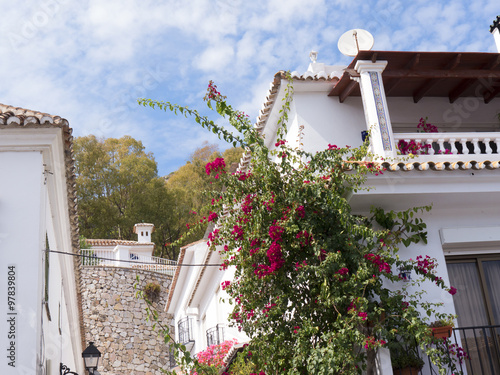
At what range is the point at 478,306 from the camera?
802 centimetres

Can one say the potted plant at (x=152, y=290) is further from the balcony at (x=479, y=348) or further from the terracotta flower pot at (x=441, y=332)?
the terracotta flower pot at (x=441, y=332)

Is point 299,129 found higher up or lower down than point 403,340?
higher up

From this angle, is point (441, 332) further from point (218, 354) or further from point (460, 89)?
point (218, 354)

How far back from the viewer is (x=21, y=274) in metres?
6.41

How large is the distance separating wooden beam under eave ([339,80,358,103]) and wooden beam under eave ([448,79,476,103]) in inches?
77.6

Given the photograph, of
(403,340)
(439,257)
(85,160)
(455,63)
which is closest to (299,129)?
(455,63)

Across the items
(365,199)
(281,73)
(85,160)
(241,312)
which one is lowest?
(241,312)

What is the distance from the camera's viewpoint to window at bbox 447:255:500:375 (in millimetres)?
7625

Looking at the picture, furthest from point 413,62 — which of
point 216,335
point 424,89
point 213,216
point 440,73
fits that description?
point 216,335

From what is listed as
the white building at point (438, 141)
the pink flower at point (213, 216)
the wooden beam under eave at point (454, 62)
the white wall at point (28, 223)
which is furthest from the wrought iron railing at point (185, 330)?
the wooden beam under eave at point (454, 62)

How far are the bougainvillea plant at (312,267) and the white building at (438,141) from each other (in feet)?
1.25

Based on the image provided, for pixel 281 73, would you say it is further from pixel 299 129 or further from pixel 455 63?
pixel 455 63

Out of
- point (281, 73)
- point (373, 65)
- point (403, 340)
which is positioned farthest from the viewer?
point (281, 73)

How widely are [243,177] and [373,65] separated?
129 inches
